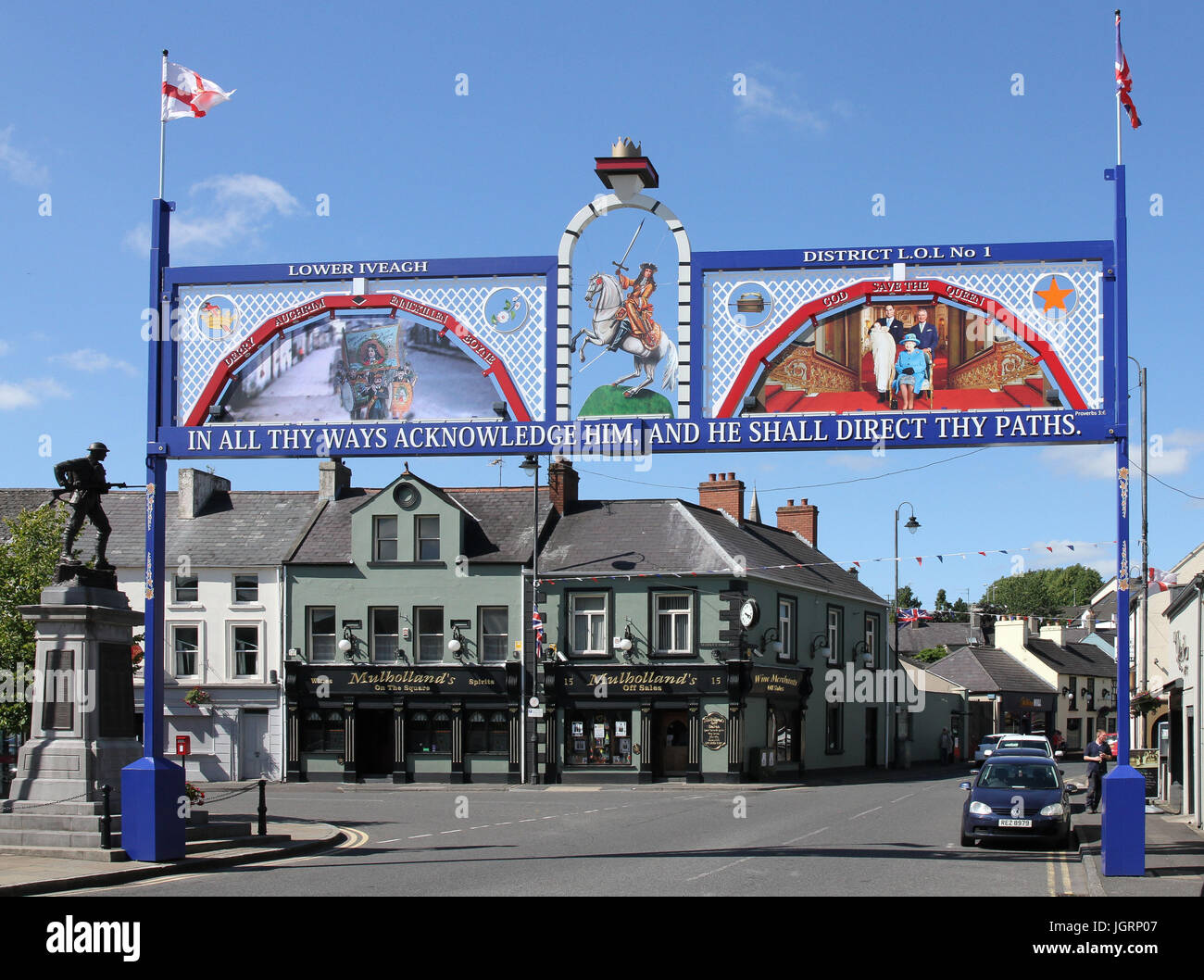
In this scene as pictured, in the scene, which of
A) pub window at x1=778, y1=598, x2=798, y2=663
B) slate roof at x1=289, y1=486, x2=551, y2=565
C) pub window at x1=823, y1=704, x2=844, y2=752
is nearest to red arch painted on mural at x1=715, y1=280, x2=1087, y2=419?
slate roof at x1=289, y1=486, x2=551, y2=565

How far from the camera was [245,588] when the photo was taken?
45156mm

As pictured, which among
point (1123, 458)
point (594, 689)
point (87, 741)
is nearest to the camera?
point (1123, 458)

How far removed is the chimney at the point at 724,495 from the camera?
4822 cm

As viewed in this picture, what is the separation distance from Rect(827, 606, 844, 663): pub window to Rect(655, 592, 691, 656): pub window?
9.57 metres

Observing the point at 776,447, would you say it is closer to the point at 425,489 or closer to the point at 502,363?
the point at 502,363

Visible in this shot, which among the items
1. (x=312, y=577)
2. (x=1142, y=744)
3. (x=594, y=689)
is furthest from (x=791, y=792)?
(x=312, y=577)

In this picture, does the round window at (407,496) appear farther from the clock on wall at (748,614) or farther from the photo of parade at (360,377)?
the photo of parade at (360,377)

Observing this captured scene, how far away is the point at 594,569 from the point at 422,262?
2642 cm

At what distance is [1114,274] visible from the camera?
16.1m

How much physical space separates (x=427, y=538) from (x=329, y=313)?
26891 mm

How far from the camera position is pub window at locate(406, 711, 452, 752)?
43.5 metres

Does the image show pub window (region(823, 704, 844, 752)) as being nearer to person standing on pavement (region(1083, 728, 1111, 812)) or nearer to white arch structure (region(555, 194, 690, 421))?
person standing on pavement (region(1083, 728, 1111, 812))

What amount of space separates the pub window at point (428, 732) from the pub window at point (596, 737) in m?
4.09

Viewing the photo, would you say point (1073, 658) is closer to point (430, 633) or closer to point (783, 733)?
point (783, 733)
